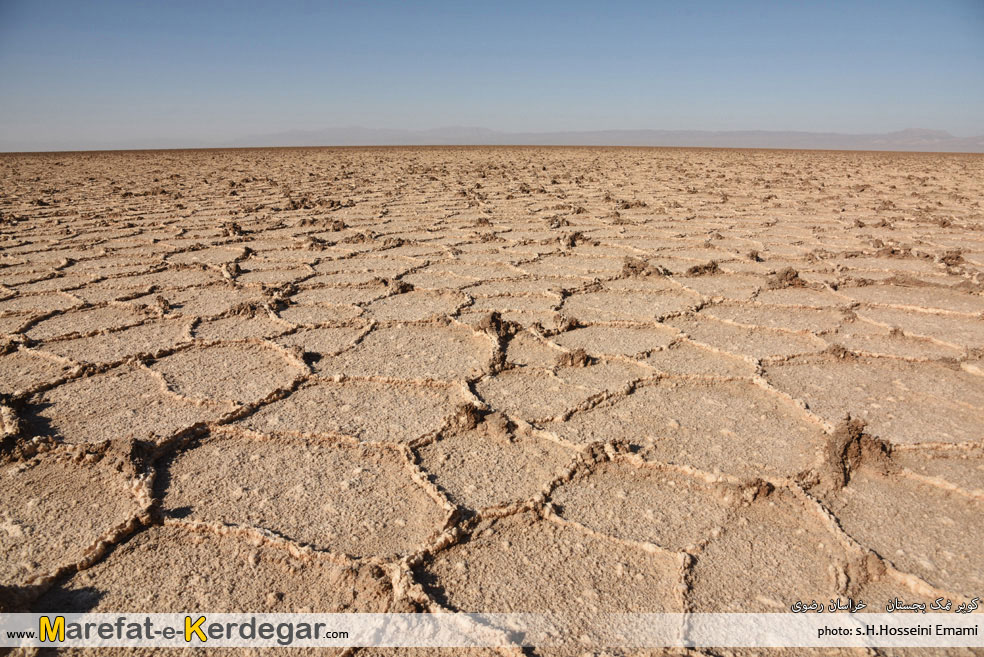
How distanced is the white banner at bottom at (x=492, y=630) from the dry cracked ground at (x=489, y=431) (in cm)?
3

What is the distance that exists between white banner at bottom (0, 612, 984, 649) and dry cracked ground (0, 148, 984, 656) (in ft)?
0.10

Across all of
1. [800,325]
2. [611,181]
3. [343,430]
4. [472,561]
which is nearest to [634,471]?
[472,561]

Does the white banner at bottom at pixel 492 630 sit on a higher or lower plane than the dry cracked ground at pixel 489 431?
lower

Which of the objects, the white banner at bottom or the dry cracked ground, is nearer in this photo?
the white banner at bottom

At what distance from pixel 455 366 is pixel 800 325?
4.91 feet

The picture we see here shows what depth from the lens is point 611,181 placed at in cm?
1027

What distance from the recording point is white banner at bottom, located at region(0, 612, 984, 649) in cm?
104

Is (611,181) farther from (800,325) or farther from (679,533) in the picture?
(679,533)

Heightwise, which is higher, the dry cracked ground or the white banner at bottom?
the dry cracked ground

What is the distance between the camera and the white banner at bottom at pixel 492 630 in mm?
1039

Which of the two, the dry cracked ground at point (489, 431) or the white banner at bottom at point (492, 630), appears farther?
the dry cracked ground at point (489, 431)

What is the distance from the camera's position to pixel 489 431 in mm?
1721

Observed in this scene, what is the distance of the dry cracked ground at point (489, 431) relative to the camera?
1189 mm

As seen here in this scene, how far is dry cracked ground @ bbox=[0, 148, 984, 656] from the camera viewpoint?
119 centimetres
